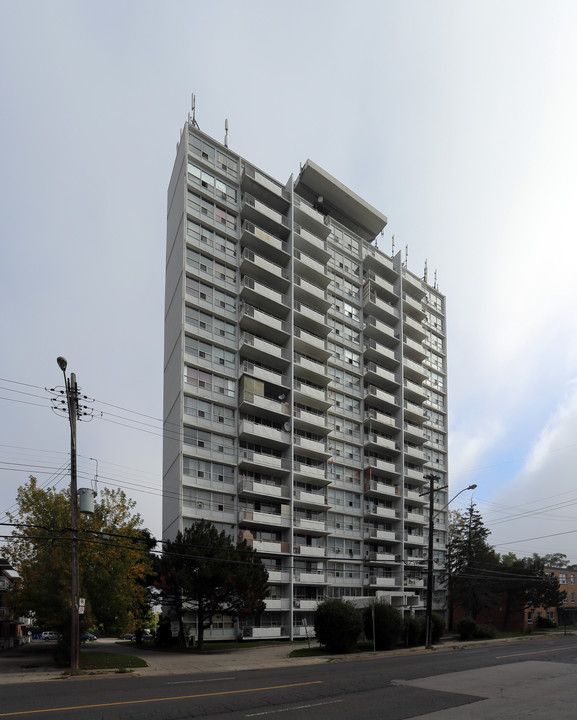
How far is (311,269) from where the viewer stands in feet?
199

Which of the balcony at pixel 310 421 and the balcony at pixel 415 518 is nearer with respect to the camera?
the balcony at pixel 310 421

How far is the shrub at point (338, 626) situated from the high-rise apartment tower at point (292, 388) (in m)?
9.32

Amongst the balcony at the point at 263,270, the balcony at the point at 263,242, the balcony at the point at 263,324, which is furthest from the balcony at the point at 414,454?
the balcony at the point at 263,242

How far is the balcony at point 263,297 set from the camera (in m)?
54.0

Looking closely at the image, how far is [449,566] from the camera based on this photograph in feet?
222

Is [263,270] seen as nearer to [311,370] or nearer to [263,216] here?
[263,216]

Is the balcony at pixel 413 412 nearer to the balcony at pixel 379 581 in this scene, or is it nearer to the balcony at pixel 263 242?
the balcony at pixel 379 581

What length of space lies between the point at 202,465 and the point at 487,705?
115 feet

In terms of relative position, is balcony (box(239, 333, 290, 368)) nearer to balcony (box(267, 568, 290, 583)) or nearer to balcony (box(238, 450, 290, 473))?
balcony (box(238, 450, 290, 473))

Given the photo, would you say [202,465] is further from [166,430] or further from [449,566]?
[449,566]

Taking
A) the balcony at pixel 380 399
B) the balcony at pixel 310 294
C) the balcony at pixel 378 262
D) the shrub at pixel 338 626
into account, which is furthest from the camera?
the balcony at pixel 378 262

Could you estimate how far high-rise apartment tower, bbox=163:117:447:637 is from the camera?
162ft

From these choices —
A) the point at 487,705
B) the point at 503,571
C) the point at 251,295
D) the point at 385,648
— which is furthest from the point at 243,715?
the point at 503,571

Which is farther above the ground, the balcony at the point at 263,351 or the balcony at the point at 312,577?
the balcony at the point at 263,351
